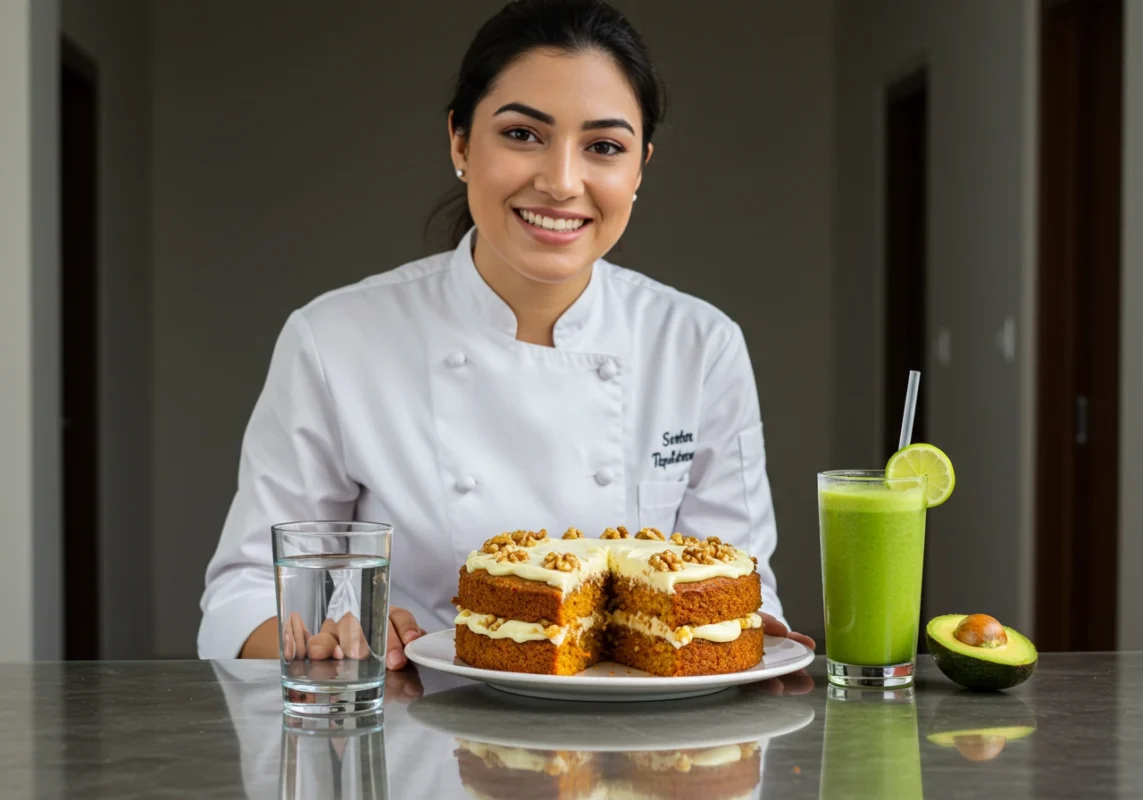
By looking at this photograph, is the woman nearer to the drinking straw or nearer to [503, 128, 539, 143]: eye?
[503, 128, 539, 143]: eye

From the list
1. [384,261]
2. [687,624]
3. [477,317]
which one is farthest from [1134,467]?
[384,261]

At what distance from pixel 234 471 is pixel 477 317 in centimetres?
449

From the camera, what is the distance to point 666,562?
3.90 feet

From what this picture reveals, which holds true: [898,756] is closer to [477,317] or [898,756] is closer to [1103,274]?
[477,317]

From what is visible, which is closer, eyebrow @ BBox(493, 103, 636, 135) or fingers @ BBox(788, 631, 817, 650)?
fingers @ BBox(788, 631, 817, 650)

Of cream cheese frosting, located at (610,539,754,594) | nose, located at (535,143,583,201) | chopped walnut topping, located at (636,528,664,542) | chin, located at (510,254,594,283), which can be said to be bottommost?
cream cheese frosting, located at (610,539,754,594)

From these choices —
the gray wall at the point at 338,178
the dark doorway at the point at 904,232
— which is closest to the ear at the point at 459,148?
the dark doorway at the point at 904,232

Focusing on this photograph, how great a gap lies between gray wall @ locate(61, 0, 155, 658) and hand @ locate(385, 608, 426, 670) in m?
3.71

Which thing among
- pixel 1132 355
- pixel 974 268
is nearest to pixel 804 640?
pixel 1132 355

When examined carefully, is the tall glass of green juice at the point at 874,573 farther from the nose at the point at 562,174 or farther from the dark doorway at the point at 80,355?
the dark doorway at the point at 80,355

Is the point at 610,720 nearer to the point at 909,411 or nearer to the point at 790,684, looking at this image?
the point at 790,684

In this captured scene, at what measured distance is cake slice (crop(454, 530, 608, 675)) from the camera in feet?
3.82

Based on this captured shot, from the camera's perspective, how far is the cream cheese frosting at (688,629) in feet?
3.81

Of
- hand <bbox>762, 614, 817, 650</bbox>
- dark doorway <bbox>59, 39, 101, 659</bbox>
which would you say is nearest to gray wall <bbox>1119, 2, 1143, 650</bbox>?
hand <bbox>762, 614, 817, 650</bbox>
